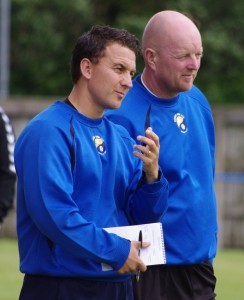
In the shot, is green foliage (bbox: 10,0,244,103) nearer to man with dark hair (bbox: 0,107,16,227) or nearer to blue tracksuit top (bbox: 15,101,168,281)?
man with dark hair (bbox: 0,107,16,227)

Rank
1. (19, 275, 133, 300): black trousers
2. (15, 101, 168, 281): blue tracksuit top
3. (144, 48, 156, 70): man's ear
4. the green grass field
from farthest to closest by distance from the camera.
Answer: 1. the green grass field
2. (144, 48, 156, 70): man's ear
3. (19, 275, 133, 300): black trousers
4. (15, 101, 168, 281): blue tracksuit top

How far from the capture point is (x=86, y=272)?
220 inches

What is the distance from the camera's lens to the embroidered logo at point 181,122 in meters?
6.69

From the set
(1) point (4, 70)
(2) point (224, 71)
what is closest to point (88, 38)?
(1) point (4, 70)

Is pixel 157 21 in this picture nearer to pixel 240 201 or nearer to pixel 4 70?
pixel 240 201

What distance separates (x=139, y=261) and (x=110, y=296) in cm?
30

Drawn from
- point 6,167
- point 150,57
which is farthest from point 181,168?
point 6,167

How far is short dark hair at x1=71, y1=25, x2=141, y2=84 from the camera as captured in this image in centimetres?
575

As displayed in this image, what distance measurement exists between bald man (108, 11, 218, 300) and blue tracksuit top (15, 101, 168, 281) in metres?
0.75

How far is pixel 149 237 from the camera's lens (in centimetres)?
573

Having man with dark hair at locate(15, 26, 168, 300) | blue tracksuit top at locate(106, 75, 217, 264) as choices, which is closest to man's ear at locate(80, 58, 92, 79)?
man with dark hair at locate(15, 26, 168, 300)

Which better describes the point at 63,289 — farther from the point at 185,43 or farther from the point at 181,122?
the point at 185,43

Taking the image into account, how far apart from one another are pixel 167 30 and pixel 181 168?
74 cm

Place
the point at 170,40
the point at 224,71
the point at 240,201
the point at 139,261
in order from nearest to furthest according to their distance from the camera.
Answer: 1. the point at 139,261
2. the point at 170,40
3. the point at 240,201
4. the point at 224,71
